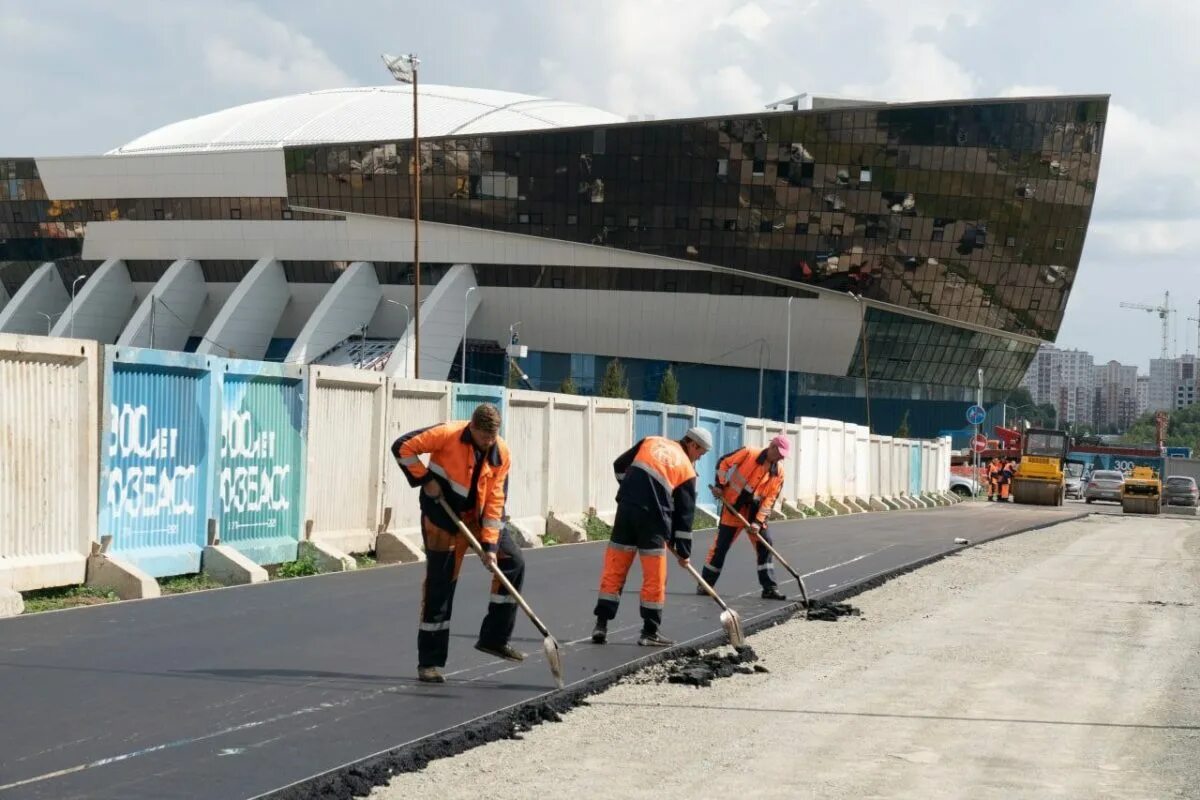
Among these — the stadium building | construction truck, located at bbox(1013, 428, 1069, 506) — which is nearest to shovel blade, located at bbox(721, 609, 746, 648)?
construction truck, located at bbox(1013, 428, 1069, 506)

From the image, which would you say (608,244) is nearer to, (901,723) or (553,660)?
(553,660)

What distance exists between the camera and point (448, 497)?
344 inches

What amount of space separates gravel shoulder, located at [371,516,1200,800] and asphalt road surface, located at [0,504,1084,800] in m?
0.60

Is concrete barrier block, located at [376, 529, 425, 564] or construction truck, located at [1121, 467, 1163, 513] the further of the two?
construction truck, located at [1121, 467, 1163, 513]

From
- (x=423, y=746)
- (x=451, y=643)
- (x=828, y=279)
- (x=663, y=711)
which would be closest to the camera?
(x=423, y=746)

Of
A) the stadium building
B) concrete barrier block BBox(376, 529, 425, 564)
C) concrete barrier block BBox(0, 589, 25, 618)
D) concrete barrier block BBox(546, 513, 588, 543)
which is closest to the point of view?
concrete barrier block BBox(0, 589, 25, 618)

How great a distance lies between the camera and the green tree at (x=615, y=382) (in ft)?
244

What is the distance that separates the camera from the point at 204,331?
9125 centimetres

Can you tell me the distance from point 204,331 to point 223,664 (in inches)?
3338

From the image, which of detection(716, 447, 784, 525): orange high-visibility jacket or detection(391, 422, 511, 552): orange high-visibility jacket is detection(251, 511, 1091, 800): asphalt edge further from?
detection(716, 447, 784, 525): orange high-visibility jacket

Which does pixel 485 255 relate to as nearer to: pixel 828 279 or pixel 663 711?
pixel 828 279

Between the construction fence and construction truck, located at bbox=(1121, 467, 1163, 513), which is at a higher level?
the construction fence

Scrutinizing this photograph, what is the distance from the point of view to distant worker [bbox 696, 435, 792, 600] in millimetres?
14391

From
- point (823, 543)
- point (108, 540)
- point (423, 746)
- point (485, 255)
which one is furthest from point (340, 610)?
point (485, 255)
